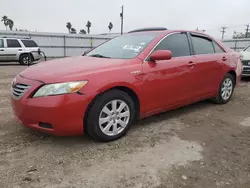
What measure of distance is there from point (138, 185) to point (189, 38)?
2917 mm

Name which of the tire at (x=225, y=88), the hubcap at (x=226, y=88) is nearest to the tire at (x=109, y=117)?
the tire at (x=225, y=88)

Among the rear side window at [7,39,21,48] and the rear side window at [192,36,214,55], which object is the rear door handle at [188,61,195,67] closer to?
the rear side window at [192,36,214,55]

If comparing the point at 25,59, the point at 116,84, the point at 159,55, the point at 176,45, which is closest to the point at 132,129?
the point at 116,84

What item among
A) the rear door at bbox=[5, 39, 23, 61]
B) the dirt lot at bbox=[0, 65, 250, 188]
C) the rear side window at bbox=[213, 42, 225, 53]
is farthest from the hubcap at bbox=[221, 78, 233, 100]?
the rear door at bbox=[5, 39, 23, 61]

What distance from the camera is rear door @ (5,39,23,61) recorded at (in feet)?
47.6

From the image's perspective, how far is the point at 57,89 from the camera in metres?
2.85

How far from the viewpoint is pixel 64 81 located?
2885 mm

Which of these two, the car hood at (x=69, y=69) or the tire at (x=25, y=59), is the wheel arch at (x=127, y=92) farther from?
the tire at (x=25, y=59)

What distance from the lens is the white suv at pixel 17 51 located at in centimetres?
1444

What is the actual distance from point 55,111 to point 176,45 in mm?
2290

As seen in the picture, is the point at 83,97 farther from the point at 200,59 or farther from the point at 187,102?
the point at 200,59

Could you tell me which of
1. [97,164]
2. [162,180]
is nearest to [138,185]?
[162,180]

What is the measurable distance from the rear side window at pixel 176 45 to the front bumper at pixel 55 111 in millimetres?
1576

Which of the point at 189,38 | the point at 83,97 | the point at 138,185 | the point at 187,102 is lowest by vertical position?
the point at 138,185
